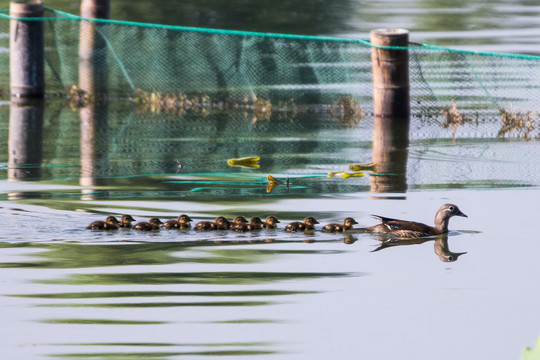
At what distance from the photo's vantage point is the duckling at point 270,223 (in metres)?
12.1

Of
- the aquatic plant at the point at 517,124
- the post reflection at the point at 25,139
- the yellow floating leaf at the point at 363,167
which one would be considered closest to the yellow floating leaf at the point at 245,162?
the yellow floating leaf at the point at 363,167

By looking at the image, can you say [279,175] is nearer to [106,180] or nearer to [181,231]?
[106,180]

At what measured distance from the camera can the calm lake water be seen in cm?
913

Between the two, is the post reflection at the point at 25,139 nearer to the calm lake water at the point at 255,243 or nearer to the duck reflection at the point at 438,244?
the calm lake water at the point at 255,243

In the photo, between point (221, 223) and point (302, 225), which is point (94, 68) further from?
point (302, 225)

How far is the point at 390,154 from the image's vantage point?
16453mm

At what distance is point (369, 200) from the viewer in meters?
13.8

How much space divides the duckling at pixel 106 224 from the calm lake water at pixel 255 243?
0.27 ft

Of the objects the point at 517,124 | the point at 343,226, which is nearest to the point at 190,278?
the point at 343,226

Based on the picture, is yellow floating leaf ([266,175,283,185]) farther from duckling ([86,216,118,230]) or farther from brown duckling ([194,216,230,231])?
duckling ([86,216,118,230])

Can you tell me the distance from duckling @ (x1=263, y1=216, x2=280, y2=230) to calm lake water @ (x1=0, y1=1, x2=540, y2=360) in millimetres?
101

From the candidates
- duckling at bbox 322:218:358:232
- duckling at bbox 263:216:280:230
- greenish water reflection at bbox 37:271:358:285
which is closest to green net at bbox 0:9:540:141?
duckling at bbox 322:218:358:232

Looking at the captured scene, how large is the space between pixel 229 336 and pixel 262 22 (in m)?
19.2

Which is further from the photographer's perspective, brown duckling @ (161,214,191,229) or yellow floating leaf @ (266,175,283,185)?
yellow floating leaf @ (266,175,283,185)
